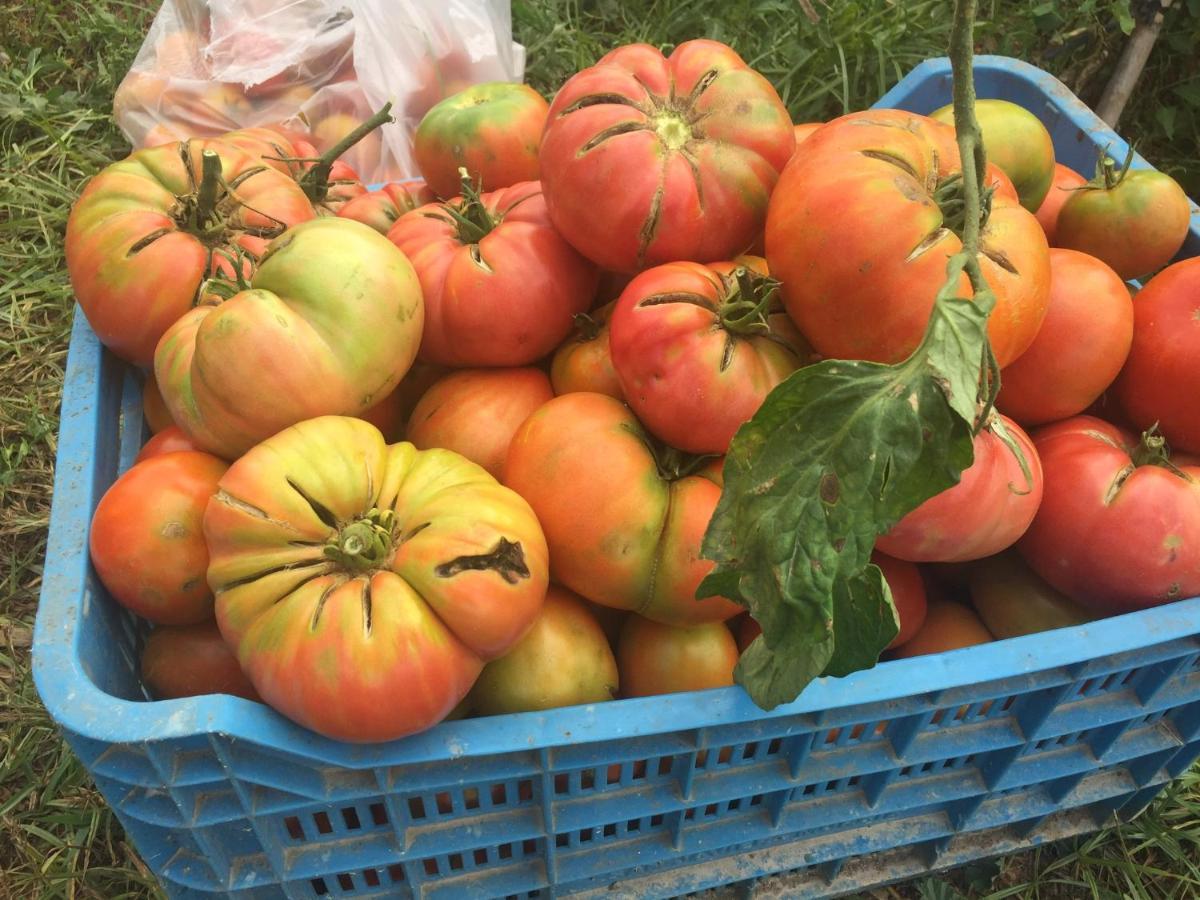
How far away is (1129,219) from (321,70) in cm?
158

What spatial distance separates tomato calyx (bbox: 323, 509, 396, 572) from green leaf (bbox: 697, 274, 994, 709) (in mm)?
282

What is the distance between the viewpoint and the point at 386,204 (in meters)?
1.32

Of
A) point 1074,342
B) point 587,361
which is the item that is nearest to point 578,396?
point 587,361

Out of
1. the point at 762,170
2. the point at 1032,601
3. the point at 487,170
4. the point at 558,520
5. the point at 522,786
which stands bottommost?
the point at 522,786

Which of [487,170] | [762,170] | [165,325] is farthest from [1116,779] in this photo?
[165,325]

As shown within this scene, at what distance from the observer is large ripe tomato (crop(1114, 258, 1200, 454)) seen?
3.54ft

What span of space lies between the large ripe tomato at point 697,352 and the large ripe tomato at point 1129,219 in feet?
1.79

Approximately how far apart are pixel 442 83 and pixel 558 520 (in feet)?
4.55

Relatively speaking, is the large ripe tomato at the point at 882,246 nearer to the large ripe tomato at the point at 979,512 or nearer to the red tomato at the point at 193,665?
the large ripe tomato at the point at 979,512

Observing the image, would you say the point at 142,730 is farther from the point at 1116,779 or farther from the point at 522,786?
the point at 1116,779

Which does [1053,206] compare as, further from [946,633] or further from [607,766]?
[607,766]

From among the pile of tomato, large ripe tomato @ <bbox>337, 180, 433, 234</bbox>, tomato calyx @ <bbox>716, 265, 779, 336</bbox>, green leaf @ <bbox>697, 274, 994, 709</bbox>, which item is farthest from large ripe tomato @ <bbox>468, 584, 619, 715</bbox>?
large ripe tomato @ <bbox>337, 180, 433, 234</bbox>

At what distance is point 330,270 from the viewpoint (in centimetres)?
97

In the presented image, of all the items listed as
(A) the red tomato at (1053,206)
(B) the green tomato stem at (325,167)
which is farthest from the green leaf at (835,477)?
(B) the green tomato stem at (325,167)
